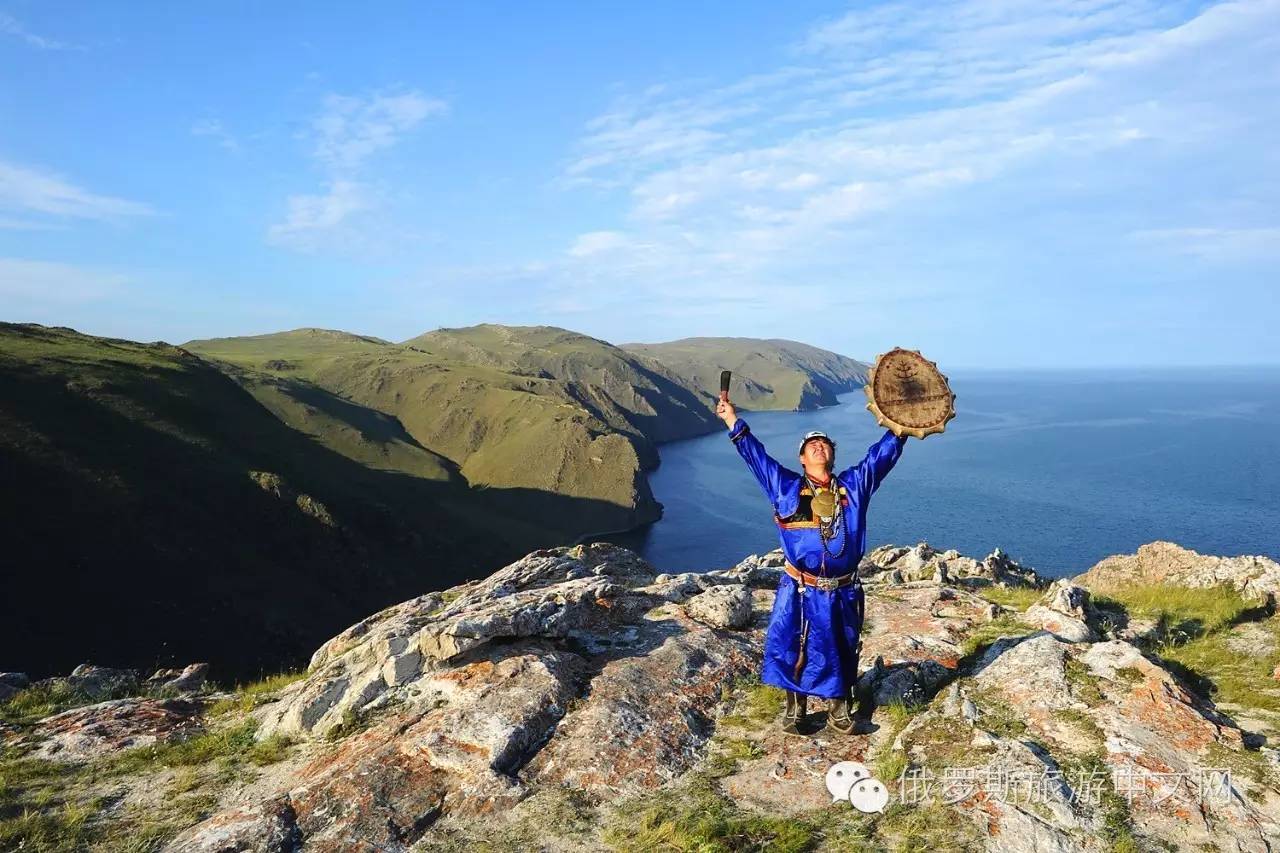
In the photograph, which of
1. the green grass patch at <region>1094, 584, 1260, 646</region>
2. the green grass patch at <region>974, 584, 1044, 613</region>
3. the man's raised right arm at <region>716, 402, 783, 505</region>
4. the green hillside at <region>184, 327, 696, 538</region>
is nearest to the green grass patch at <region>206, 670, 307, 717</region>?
the man's raised right arm at <region>716, 402, 783, 505</region>

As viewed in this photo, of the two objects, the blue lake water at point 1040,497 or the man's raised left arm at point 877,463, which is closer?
the man's raised left arm at point 877,463

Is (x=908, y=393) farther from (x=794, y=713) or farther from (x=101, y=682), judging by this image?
(x=101, y=682)

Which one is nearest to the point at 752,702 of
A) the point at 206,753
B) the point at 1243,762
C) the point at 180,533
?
the point at 1243,762

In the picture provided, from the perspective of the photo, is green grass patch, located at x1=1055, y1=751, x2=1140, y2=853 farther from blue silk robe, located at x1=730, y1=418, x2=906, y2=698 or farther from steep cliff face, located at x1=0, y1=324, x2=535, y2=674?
steep cliff face, located at x1=0, y1=324, x2=535, y2=674

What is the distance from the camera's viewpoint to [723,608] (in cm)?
1035

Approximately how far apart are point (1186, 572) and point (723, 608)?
10839 millimetres

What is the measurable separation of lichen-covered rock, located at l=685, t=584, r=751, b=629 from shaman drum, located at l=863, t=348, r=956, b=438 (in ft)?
14.5

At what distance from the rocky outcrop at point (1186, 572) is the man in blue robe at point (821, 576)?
30.8ft

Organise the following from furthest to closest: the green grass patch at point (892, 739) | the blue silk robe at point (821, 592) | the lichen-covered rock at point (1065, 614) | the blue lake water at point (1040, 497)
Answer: the blue lake water at point (1040, 497)
the lichen-covered rock at point (1065, 614)
the blue silk robe at point (821, 592)
the green grass patch at point (892, 739)

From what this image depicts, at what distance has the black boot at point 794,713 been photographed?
7.00m

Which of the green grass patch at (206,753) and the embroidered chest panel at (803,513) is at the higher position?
the embroidered chest panel at (803,513)

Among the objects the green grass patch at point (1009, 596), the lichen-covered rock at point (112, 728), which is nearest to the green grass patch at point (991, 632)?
the green grass patch at point (1009, 596)

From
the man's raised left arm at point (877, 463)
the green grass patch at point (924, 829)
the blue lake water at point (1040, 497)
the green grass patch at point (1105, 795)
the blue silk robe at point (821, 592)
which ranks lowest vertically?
the blue lake water at point (1040, 497)

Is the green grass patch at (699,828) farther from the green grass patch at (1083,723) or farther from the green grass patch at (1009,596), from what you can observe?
the green grass patch at (1009,596)
